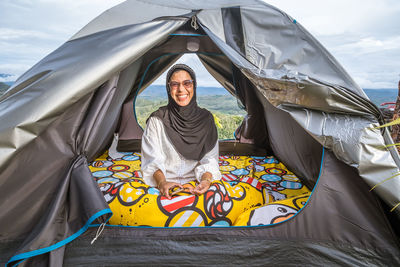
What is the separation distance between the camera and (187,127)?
1.81 meters

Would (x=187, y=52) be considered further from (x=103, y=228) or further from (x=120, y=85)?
(x=103, y=228)

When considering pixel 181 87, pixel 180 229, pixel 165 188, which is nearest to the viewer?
pixel 180 229

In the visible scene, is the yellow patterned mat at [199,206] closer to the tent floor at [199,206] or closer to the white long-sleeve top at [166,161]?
the tent floor at [199,206]

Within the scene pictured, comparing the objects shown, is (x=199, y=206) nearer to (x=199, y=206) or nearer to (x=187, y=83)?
(x=199, y=206)

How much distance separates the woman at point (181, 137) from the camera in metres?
1.71

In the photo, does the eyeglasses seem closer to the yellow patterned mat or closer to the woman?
the woman

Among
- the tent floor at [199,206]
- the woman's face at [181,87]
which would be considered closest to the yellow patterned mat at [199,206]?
the tent floor at [199,206]

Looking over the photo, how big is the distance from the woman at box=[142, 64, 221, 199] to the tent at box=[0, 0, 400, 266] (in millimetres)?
372

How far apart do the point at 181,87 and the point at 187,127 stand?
0.26 meters

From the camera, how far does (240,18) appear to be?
5.08 ft

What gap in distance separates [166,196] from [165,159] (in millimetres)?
422

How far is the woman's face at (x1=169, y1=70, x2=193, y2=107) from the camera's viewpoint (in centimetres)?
172

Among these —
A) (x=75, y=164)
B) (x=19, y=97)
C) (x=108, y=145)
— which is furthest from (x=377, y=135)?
(x=108, y=145)

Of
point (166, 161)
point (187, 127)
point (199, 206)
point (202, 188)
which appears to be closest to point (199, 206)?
point (199, 206)
